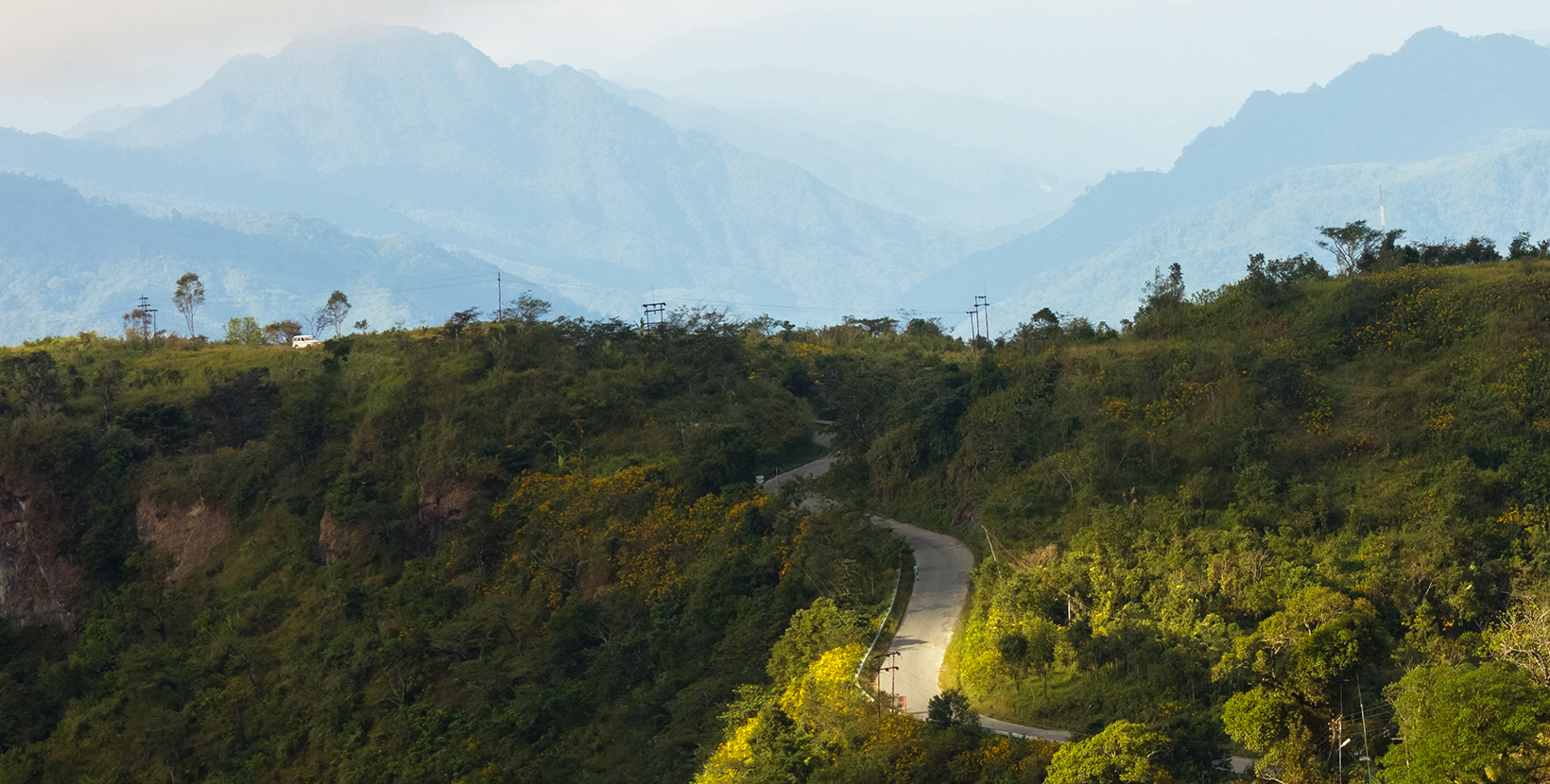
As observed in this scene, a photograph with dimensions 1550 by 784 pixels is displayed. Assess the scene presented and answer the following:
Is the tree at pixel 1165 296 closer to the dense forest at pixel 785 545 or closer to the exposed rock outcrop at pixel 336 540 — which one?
the dense forest at pixel 785 545

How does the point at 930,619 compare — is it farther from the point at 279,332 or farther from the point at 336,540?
the point at 279,332

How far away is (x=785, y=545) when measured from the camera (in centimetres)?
3234

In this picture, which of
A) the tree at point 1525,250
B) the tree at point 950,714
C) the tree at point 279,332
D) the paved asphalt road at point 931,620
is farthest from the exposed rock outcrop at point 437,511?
the tree at point 1525,250

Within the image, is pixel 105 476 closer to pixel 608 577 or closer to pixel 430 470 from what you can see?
pixel 430 470

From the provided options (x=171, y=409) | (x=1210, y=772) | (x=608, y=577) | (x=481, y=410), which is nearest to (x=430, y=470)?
(x=481, y=410)

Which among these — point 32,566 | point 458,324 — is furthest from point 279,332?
point 32,566

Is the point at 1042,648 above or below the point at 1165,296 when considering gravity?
below

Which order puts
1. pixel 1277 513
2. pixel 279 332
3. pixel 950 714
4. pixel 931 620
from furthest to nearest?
pixel 279 332, pixel 931 620, pixel 1277 513, pixel 950 714

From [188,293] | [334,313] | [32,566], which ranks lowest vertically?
[32,566]

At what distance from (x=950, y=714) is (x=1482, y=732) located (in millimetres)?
8916

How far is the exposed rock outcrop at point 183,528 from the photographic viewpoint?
42.4 m

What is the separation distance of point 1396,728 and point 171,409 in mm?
41237

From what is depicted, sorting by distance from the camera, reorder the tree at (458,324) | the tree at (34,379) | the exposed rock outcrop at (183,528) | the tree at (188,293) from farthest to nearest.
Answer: the tree at (188,293) < the tree at (458,324) < the tree at (34,379) < the exposed rock outcrop at (183,528)

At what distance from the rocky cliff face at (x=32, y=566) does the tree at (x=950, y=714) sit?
32477 millimetres
